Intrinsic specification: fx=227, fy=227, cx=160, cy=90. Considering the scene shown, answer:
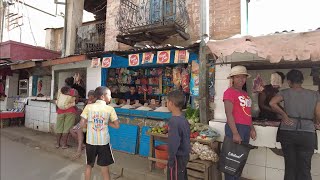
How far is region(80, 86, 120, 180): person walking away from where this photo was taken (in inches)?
154

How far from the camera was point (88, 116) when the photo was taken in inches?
155

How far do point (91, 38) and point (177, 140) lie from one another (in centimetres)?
773

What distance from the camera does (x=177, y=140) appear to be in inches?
119

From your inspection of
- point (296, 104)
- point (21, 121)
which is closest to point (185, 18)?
point (296, 104)

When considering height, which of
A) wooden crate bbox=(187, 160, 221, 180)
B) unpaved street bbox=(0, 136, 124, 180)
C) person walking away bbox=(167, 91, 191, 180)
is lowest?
unpaved street bbox=(0, 136, 124, 180)

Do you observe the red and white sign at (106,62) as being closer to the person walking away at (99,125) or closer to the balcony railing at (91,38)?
the balcony railing at (91,38)

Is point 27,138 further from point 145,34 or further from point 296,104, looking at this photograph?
point 296,104

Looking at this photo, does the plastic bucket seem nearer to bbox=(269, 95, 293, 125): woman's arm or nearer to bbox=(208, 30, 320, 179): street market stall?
bbox=(208, 30, 320, 179): street market stall

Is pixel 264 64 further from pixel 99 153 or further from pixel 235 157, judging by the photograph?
pixel 99 153

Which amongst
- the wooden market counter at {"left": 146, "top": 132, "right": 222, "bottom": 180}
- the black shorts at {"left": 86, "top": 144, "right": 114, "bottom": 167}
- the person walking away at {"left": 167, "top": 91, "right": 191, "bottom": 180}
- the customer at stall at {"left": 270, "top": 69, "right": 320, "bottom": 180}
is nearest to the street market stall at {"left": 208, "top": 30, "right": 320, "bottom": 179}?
the customer at stall at {"left": 270, "top": 69, "right": 320, "bottom": 180}

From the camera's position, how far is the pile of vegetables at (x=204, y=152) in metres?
4.23

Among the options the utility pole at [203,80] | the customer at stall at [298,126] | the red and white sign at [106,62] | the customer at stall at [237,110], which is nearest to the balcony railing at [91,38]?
the red and white sign at [106,62]

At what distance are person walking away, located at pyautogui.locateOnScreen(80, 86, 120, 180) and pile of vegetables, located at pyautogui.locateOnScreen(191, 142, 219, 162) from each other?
1.58m

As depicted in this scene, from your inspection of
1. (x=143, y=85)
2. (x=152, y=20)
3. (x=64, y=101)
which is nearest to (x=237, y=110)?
(x=152, y=20)
